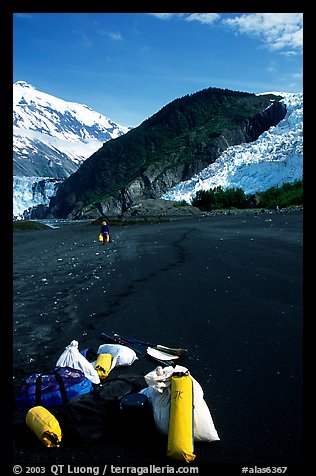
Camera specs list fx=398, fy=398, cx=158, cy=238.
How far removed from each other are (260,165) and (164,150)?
47004 millimetres

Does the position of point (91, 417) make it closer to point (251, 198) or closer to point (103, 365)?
point (103, 365)

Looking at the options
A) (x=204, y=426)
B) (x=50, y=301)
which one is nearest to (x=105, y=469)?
(x=204, y=426)

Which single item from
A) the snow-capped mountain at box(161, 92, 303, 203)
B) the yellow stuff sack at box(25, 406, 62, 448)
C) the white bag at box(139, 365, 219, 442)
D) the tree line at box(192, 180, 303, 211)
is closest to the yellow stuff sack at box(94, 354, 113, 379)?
the yellow stuff sack at box(25, 406, 62, 448)

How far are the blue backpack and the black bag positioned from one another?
0.71 ft

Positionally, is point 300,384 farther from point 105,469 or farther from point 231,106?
point 231,106

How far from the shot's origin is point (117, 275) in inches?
430

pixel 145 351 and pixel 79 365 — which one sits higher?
pixel 79 365

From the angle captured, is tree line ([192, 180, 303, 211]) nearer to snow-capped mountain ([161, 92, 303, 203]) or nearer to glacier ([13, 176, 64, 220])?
snow-capped mountain ([161, 92, 303, 203])

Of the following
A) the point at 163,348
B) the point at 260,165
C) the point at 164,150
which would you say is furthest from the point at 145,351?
the point at 164,150

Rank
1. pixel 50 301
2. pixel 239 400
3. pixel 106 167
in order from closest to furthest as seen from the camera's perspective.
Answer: pixel 239 400 < pixel 50 301 < pixel 106 167

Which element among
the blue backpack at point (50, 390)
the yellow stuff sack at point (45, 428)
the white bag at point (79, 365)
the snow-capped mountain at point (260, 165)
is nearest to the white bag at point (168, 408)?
the yellow stuff sack at point (45, 428)

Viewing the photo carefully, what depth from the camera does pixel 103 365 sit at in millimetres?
4703

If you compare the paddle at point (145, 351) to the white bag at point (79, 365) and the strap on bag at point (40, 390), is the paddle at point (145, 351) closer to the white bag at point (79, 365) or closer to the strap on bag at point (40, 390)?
the white bag at point (79, 365)

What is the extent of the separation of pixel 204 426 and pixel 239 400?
0.82 meters
